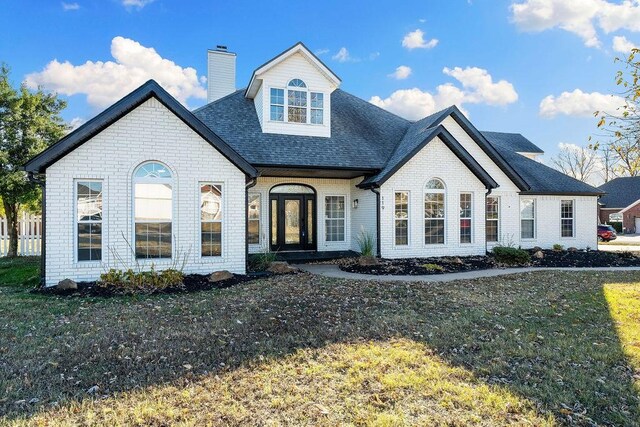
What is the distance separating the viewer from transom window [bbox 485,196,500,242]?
633 inches

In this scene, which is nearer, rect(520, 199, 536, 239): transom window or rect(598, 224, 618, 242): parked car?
rect(520, 199, 536, 239): transom window

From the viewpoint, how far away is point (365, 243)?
A: 45.1 feet

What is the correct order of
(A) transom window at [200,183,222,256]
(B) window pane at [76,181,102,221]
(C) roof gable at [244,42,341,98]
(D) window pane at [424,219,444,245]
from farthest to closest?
(D) window pane at [424,219,444,245] → (C) roof gable at [244,42,341,98] → (A) transom window at [200,183,222,256] → (B) window pane at [76,181,102,221]

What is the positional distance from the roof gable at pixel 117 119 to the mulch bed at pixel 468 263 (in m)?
4.99

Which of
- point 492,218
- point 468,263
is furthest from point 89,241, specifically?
point 492,218

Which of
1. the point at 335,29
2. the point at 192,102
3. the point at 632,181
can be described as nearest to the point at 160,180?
the point at 335,29

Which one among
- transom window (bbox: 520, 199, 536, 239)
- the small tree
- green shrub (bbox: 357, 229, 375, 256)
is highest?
the small tree

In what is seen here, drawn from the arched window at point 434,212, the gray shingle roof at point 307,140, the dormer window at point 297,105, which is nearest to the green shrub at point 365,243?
the arched window at point 434,212

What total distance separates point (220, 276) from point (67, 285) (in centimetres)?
339

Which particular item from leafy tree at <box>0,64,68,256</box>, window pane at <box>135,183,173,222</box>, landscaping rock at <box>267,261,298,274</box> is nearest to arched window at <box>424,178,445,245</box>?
landscaping rock at <box>267,261,298,274</box>

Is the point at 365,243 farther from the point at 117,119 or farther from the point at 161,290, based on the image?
the point at 117,119

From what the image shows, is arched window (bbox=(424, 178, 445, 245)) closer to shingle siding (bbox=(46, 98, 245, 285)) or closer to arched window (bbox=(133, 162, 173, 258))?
shingle siding (bbox=(46, 98, 245, 285))

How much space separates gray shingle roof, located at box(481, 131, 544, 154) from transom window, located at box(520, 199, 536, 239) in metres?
8.49

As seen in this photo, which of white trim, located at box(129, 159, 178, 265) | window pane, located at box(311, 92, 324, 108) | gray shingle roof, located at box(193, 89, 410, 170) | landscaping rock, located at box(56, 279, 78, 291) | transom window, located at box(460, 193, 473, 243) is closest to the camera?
landscaping rock, located at box(56, 279, 78, 291)
